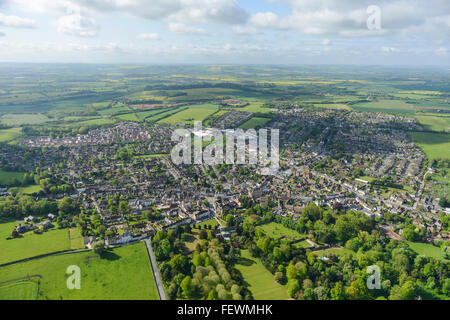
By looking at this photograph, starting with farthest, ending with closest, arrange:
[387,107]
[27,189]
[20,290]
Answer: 1. [387,107]
2. [27,189]
3. [20,290]

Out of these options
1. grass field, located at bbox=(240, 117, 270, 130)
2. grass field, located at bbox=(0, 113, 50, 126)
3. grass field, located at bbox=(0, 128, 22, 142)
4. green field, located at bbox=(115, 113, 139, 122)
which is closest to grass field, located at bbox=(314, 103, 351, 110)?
grass field, located at bbox=(240, 117, 270, 130)

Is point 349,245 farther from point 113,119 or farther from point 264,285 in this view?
point 113,119

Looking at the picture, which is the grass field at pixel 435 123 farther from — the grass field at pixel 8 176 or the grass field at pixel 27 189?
the grass field at pixel 8 176

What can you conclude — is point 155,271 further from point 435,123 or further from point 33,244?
point 435,123

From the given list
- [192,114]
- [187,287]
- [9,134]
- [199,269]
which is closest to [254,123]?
[192,114]

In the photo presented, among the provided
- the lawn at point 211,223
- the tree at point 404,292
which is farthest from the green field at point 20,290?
the tree at point 404,292

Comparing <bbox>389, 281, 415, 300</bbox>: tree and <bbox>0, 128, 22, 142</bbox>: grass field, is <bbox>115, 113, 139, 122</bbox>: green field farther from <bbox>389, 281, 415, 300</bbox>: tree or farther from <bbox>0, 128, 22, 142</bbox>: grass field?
<bbox>389, 281, 415, 300</bbox>: tree

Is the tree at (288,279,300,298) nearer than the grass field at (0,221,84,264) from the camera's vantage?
Yes
